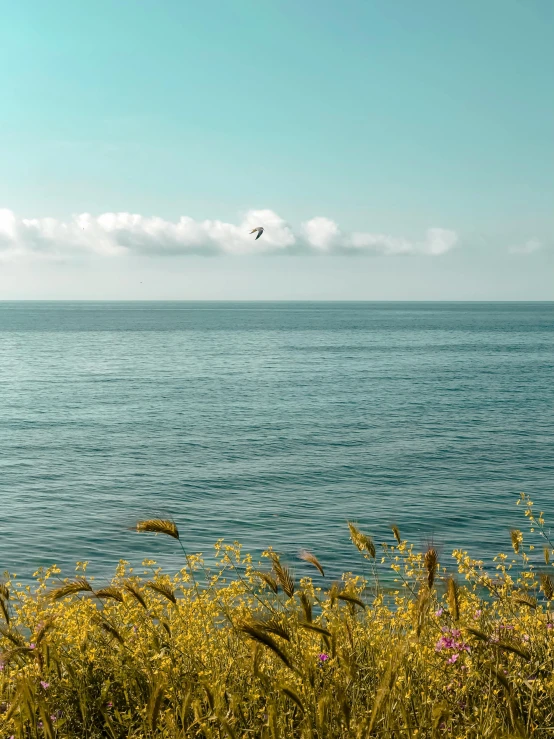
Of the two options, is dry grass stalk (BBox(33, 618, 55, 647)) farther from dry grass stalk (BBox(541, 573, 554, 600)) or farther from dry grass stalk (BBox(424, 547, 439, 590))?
dry grass stalk (BBox(541, 573, 554, 600))

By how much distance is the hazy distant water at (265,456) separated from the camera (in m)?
28.6

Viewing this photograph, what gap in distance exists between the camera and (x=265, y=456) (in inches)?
1677

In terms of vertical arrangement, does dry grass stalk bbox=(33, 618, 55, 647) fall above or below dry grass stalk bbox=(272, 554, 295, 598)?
below

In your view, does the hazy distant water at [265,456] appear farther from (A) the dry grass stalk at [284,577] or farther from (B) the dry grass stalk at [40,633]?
(A) the dry grass stalk at [284,577]

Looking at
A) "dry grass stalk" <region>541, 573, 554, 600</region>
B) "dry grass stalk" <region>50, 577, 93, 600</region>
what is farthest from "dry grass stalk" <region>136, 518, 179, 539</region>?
"dry grass stalk" <region>541, 573, 554, 600</region>

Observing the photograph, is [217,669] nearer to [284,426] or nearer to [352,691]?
[352,691]

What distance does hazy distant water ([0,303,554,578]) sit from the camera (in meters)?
28.6

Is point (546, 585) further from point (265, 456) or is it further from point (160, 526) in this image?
point (265, 456)

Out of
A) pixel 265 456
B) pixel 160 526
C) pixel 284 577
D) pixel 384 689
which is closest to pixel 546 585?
pixel 284 577

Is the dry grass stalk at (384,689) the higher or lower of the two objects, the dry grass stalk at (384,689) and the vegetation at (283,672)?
the higher

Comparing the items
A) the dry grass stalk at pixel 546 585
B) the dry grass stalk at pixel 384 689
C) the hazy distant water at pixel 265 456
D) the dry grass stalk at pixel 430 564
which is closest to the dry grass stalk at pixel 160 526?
the dry grass stalk at pixel 384 689

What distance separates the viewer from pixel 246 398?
67.9 metres

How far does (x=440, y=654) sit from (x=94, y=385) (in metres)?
72.5

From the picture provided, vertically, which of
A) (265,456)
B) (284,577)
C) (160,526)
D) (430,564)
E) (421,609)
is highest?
(160,526)
